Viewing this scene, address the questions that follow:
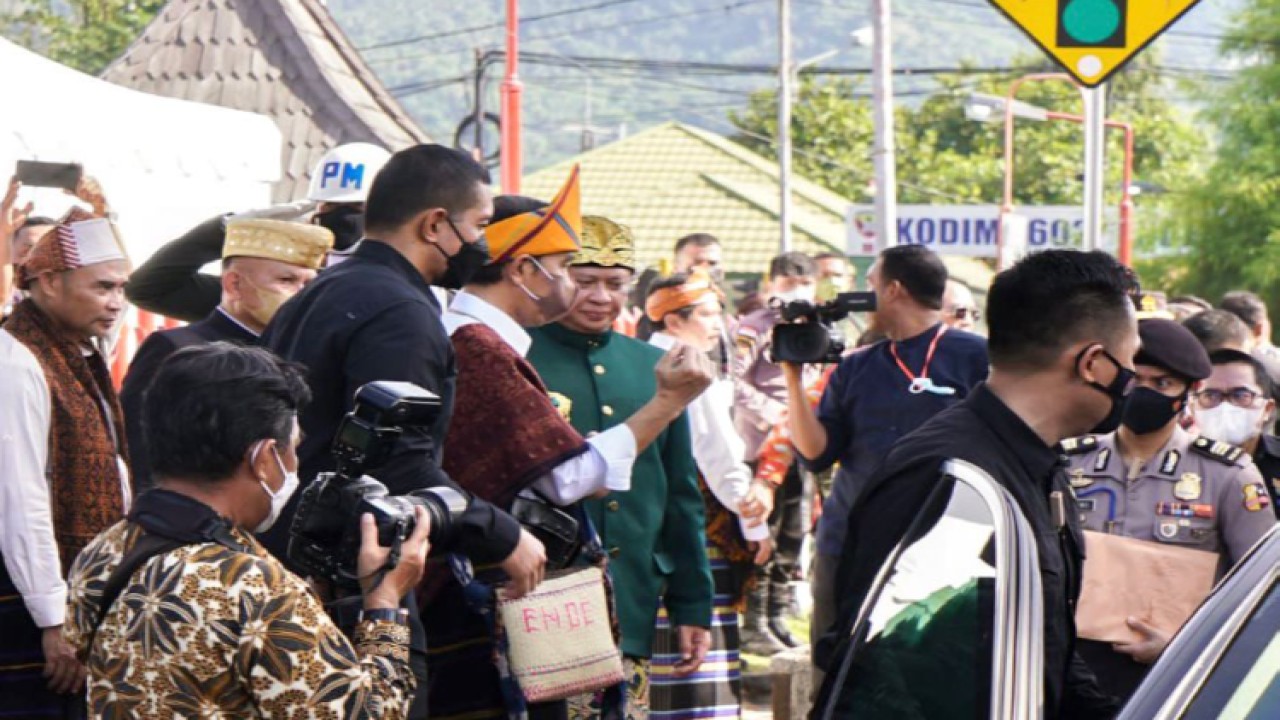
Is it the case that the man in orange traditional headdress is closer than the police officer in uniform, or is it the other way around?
the man in orange traditional headdress

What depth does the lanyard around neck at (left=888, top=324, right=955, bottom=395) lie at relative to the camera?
734 centimetres

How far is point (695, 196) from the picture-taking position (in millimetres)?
51438

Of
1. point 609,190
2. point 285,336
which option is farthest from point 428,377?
point 609,190

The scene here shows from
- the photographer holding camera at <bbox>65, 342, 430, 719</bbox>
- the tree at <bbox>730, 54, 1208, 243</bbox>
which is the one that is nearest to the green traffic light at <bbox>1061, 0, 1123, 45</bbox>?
the photographer holding camera at <bbox>65, 342, 430, 719</bbox>

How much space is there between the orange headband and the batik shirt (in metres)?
5.34

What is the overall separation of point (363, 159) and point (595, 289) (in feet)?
4.68

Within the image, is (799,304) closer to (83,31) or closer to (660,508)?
(660,508)

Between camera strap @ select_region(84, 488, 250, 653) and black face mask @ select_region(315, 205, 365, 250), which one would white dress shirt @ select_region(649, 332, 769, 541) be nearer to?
black face mask @ select_region(315, 205, 365, 250)

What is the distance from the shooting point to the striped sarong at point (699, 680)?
275 inches

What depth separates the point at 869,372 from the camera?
296 inches

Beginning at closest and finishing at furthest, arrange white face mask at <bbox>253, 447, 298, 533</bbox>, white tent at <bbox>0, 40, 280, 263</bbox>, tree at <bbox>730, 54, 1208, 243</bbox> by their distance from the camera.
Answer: white face mask at <bbox>253, 447, 298, 533</bbox>
white tent at <bbox>0, 40, 280, 263</bbox>
tree at <bbox>730, 54, 1208, 243</bbox>

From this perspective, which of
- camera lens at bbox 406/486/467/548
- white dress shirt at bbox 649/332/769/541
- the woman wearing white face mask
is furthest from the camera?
white dress shirt at bbox 649/332/769/541

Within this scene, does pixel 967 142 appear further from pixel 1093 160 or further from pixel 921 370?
pixel 921 370

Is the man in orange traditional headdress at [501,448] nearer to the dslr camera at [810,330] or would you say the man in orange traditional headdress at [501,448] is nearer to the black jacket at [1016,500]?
the black jacket at [1016,500]
